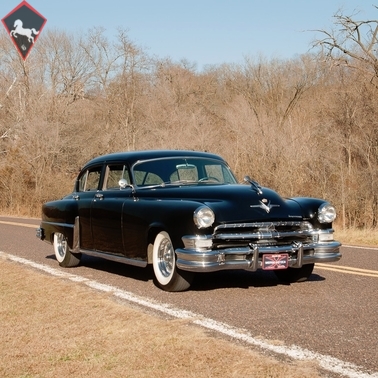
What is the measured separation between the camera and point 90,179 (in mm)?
10320

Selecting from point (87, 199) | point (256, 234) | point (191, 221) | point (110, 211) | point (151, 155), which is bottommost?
point (256, 234)

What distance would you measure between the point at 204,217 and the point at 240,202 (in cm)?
54

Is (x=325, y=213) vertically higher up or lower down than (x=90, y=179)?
lower down

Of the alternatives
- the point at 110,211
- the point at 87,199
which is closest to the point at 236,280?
the point at 110,211

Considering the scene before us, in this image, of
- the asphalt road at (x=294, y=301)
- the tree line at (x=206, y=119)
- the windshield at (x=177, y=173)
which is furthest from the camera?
the tree line at (x=206, y=119)

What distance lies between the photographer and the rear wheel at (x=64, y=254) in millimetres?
10461

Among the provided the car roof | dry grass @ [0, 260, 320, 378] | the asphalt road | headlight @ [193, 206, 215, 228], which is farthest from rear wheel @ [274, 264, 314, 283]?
dry grass @ [0, 260, 320, 378]

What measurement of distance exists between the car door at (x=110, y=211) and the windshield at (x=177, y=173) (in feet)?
0.82

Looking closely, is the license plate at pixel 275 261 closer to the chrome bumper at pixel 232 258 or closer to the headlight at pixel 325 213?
the chrome bumper at pixel 232 258

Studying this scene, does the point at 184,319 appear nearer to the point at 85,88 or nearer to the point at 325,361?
the point at 325,361

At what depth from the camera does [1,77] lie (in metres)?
49.7

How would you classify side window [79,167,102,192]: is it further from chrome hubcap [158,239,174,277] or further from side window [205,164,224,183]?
chrome hubcap [158,239,174,277]

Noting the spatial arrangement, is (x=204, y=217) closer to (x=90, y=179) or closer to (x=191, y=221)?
(x=191, y=221)

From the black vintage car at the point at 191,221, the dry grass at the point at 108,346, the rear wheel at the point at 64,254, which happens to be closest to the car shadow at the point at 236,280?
the black vintage car at the point at 191,221
